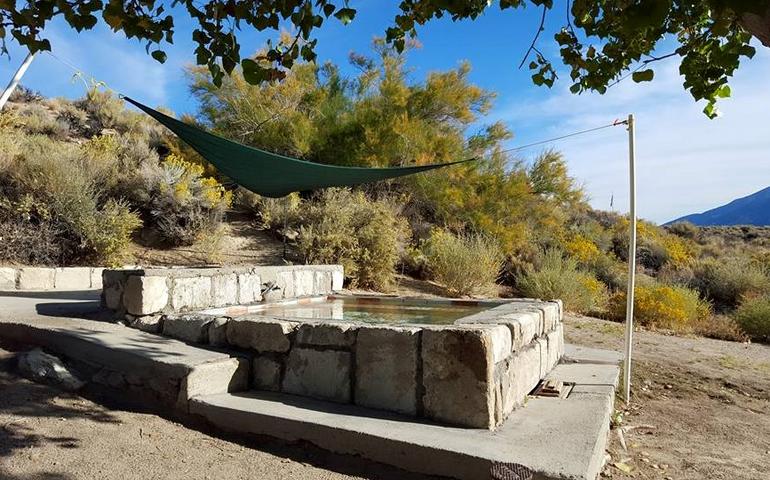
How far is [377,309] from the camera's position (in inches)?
187

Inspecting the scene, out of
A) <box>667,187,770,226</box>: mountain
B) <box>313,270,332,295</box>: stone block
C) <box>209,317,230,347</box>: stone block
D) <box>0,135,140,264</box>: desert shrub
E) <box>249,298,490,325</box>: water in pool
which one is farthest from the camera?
<box>667,187,770,226</box>: mountain

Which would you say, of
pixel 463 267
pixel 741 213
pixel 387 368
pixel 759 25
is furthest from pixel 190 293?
pixel 741 213

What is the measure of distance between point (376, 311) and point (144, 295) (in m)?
1.88

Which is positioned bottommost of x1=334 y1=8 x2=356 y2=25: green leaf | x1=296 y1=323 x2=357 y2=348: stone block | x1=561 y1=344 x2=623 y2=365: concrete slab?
x1=561 y1=344 x2=623 y2=365: concrete slab

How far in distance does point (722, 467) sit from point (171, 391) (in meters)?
2.69

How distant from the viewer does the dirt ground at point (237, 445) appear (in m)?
2.10

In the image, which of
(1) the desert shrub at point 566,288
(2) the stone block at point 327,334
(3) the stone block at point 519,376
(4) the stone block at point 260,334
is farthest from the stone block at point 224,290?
(1) the desert shrub at point 566,288

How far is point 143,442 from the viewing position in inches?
92.1

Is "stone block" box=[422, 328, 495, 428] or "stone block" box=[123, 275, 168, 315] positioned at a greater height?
"stone block" box=[123, 275, 168, 315]

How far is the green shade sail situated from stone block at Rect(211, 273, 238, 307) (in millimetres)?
1033

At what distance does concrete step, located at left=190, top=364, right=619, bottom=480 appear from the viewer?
2.01 m

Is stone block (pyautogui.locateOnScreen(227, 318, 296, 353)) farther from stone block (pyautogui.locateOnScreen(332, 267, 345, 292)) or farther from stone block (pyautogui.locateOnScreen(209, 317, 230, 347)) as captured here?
stone block (pyautogui.locateOnScreen(332, 267, 345, 292))

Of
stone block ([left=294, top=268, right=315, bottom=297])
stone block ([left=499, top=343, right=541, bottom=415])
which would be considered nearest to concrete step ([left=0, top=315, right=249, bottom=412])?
stone block ([left=499, top=343, right=541, bottom=415])

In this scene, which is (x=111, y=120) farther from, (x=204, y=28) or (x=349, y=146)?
(x=204, y=28)
